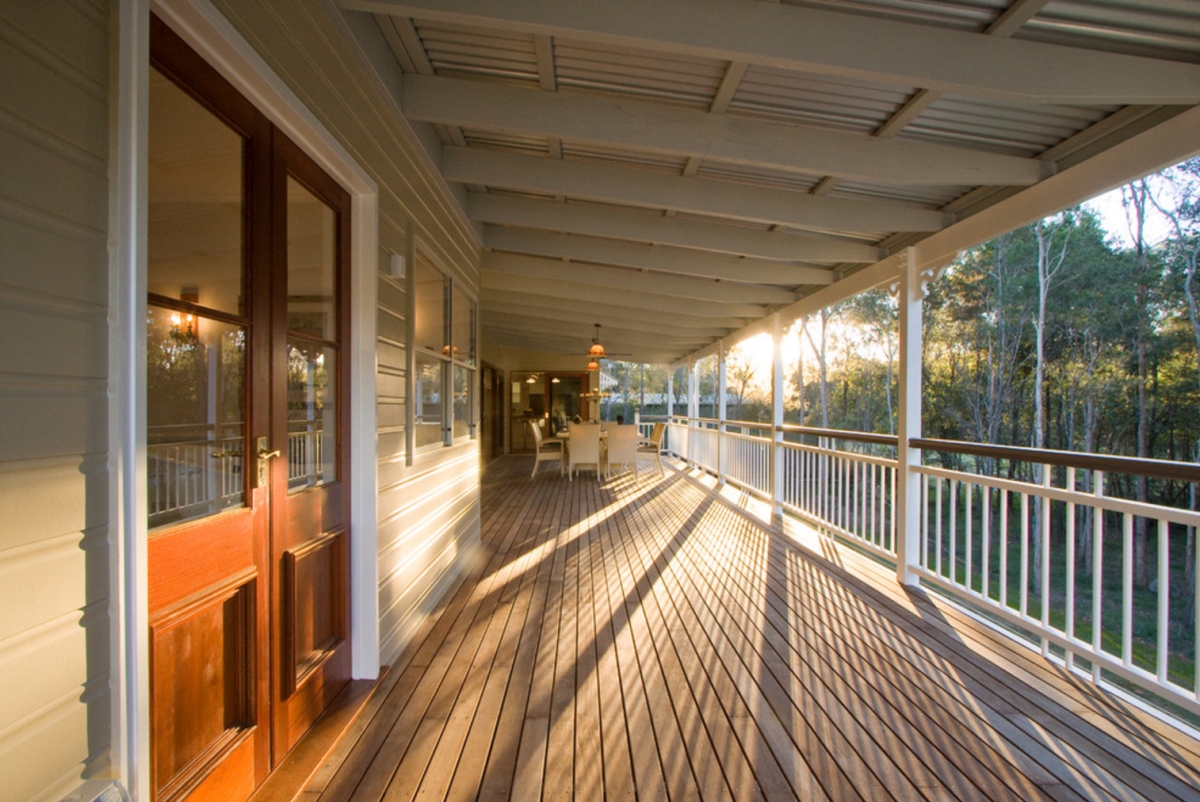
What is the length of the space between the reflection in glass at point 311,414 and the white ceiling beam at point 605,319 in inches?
213

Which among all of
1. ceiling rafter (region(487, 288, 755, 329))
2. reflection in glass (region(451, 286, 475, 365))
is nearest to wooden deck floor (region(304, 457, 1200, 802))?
reflection in glass (region(451, 286, 475, 365))

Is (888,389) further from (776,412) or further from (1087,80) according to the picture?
(1087,80)

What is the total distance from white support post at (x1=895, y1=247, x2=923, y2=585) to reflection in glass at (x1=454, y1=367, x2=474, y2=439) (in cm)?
298

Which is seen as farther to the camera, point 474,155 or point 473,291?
point 473,291

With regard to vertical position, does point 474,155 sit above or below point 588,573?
above

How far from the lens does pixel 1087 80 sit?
81.1 inches

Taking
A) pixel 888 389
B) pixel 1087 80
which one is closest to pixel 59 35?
pixel 1087 80

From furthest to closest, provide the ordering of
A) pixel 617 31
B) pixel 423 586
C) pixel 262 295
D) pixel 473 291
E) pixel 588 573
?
pixel 473 291, pixel 588 573, pixel 423 586, pixel 617 31, pixel 262 295

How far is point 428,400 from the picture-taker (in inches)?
133

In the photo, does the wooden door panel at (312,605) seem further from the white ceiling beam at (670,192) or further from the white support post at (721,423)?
the white support post at (721,423)

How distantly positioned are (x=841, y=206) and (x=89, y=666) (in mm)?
3910

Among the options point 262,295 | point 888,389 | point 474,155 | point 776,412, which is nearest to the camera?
point 262,295

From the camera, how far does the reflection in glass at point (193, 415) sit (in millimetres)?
1332

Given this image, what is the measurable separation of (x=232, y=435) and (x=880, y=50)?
243 cm
